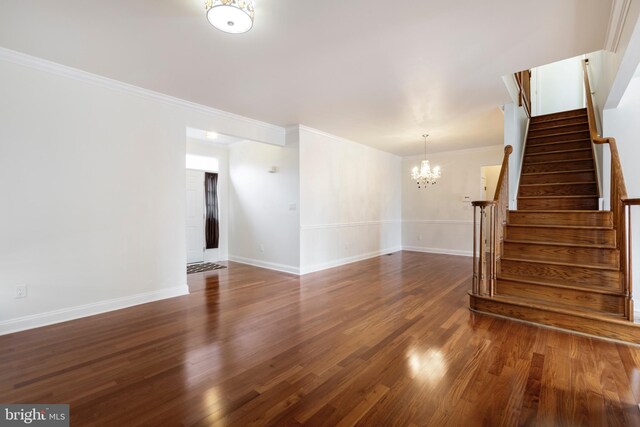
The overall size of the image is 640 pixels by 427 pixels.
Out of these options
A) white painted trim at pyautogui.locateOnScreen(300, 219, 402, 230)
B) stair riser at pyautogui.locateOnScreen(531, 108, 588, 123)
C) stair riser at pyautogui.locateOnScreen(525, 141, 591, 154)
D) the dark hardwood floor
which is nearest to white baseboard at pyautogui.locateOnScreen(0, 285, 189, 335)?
the dark hardwood floor

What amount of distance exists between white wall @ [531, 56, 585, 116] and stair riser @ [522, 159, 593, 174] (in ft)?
8.04

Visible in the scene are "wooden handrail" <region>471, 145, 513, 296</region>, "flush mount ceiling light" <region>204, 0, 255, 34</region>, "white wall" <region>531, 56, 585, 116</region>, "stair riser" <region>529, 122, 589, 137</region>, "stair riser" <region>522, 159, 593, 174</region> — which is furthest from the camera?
"white wall" <region>531, 56, 585, 116</region>

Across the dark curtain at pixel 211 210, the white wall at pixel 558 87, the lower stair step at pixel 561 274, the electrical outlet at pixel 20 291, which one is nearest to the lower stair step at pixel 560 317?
the lower stair step at pixel 561 274

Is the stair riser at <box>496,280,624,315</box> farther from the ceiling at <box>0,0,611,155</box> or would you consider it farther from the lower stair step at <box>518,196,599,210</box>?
the ceiling at <box>0,0,611,155</box>

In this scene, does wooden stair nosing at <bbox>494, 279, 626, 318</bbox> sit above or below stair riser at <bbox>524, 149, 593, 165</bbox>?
below

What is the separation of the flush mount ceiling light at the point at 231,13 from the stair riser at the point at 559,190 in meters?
4.46

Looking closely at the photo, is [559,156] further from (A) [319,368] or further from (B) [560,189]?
(A) [319,368]

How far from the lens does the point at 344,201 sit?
6.45m

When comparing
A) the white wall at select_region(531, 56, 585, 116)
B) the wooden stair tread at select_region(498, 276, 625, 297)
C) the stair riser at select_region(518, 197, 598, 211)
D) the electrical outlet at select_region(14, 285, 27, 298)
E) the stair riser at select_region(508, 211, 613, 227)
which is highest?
the white wall at select_region(531, 56, 585, 116)

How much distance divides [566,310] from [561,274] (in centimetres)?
56

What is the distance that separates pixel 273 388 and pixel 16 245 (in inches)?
117

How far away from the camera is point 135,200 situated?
366cm

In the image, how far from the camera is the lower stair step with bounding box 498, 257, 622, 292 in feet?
9.78

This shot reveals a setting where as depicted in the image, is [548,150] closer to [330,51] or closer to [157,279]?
[330,51]
